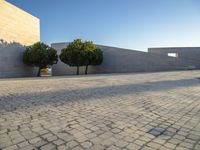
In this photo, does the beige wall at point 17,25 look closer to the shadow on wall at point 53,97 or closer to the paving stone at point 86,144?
the shadow on wall at point 53,97

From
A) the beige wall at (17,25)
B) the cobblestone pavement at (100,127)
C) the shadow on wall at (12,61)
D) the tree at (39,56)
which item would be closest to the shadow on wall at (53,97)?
the cobblestone pavement at (100,127)

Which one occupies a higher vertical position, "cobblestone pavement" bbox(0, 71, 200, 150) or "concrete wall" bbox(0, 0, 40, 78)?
"concrete wall" bbox(0, 0, 40, 78)

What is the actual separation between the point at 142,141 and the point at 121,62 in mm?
31764

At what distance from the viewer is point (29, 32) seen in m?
36.0

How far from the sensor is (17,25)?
32.7 meters

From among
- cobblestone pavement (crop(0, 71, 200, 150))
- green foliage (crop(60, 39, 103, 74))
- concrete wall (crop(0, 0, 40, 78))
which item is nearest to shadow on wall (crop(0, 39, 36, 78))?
concrete wall (crop(0, 0, 40, 78))

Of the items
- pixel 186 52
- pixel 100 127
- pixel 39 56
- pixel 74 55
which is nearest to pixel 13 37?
pixel 39 56

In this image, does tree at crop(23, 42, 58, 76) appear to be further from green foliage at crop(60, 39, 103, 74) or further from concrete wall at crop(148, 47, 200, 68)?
concrete wall at crop(148, 47, 200, 68)

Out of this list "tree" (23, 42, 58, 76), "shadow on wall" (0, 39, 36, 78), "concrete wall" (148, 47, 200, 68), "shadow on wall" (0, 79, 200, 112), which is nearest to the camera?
"shadow on wall" (0, 79, 200, 112)

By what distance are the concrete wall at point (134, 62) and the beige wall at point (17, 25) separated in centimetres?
1319

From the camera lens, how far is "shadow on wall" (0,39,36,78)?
29.5m

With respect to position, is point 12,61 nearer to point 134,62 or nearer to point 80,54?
point 80,54

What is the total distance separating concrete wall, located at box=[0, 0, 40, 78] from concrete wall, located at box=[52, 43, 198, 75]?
12812 millimetres

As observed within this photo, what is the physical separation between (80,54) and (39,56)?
6401 mm
